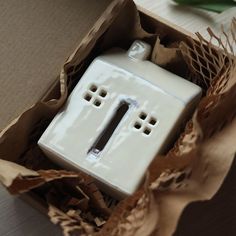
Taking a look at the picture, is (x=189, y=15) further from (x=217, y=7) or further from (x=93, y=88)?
(x=93, y=88)

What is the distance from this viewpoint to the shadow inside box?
2.17 feet

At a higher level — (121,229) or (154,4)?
(154,4)

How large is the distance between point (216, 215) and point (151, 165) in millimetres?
174

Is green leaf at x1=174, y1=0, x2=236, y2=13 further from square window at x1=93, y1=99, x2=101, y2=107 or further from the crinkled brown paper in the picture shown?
square window at x1=93, y1=99, x2=101, y2=107

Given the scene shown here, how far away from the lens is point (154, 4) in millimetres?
719

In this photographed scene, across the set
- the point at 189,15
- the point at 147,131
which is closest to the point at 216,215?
the point at 147,131

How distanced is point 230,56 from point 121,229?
0.22m

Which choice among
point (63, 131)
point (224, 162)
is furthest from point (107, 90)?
point (224, 162)

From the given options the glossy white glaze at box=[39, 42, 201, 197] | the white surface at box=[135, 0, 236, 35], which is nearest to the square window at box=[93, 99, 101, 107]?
the glossy white glaze at box=[39, 42, 201, 197]

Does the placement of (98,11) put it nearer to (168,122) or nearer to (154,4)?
(154,4)

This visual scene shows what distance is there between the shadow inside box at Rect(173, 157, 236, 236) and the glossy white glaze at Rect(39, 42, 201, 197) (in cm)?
10

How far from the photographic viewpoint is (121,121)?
61 centimetres

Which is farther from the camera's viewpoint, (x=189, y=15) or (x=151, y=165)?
(x=189, y=15)

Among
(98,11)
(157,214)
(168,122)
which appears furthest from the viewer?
(98,11)
